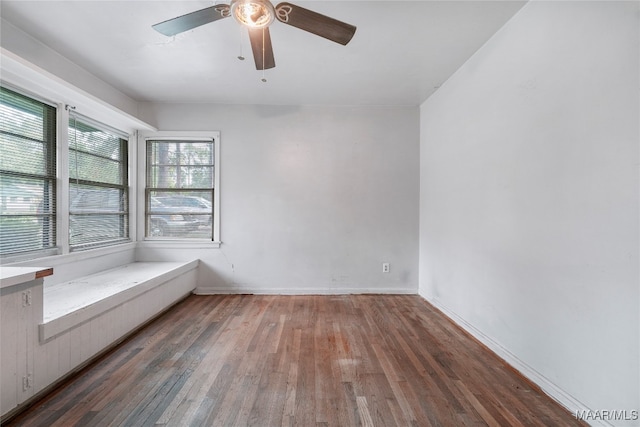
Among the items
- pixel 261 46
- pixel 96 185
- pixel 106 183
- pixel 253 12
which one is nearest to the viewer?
pixel 253 12

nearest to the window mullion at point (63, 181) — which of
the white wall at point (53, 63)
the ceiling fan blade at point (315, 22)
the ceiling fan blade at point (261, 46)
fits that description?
the white wall at point (53, 63)

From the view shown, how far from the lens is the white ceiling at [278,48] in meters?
1.84

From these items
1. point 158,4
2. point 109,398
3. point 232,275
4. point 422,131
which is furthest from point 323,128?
point 109,398

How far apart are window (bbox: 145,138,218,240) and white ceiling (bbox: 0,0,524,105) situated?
0.67m

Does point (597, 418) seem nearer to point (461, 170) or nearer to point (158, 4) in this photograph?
point (461, 170)

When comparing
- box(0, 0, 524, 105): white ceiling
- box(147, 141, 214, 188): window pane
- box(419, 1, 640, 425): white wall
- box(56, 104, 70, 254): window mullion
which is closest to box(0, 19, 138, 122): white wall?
box(0, 0, 524, 105): white ceiling

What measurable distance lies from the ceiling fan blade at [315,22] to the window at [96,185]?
260cm

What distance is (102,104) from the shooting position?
2.60m

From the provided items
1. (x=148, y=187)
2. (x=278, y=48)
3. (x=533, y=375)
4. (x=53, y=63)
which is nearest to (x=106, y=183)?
(x=148, y=187)

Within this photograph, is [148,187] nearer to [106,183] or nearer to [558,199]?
[106,183]

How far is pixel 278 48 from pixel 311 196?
1.80m

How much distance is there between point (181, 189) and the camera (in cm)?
352

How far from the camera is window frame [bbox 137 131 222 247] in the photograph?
3.48m

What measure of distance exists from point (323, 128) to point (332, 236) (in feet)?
4.95
